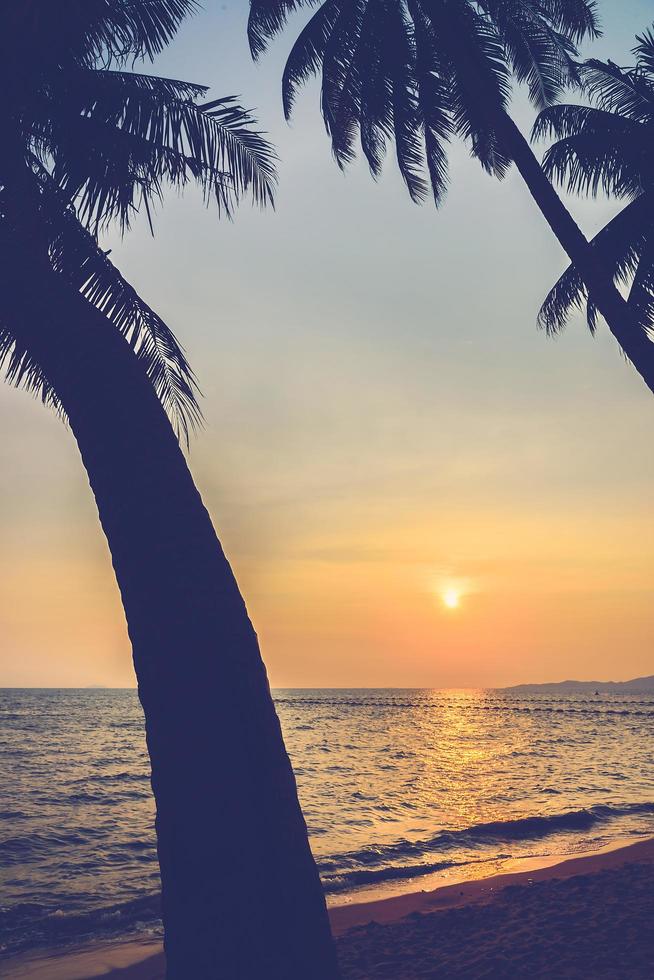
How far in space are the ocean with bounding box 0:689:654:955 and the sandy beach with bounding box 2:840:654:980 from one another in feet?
3.67

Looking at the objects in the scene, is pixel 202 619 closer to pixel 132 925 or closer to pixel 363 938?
pixel 363 938

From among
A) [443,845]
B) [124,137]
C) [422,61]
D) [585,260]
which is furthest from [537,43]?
[443,845]

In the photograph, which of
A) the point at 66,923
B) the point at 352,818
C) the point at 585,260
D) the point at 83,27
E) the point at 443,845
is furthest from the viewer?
the point at 352,818

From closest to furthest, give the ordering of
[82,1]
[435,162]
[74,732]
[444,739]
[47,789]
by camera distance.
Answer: [82,1]
[435,162]
[47,789]
[444,739]
[74,732]

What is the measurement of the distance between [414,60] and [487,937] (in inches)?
569

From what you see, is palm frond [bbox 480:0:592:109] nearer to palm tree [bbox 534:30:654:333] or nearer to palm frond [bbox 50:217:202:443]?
palm tree [bbox 534:30:654:333]

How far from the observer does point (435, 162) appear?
14.3 m

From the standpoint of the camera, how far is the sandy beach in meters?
7.81

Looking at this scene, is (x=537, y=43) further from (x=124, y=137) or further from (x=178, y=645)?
(x=178, y=645)

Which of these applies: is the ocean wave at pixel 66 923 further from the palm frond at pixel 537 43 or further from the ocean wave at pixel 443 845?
the palm frond at pixel 537 43

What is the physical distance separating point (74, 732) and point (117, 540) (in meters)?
55.9

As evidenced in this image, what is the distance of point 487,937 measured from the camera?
8969 mm

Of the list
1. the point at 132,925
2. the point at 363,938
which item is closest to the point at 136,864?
the point at 132,925

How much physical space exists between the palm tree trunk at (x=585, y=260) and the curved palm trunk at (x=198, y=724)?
7178mm
